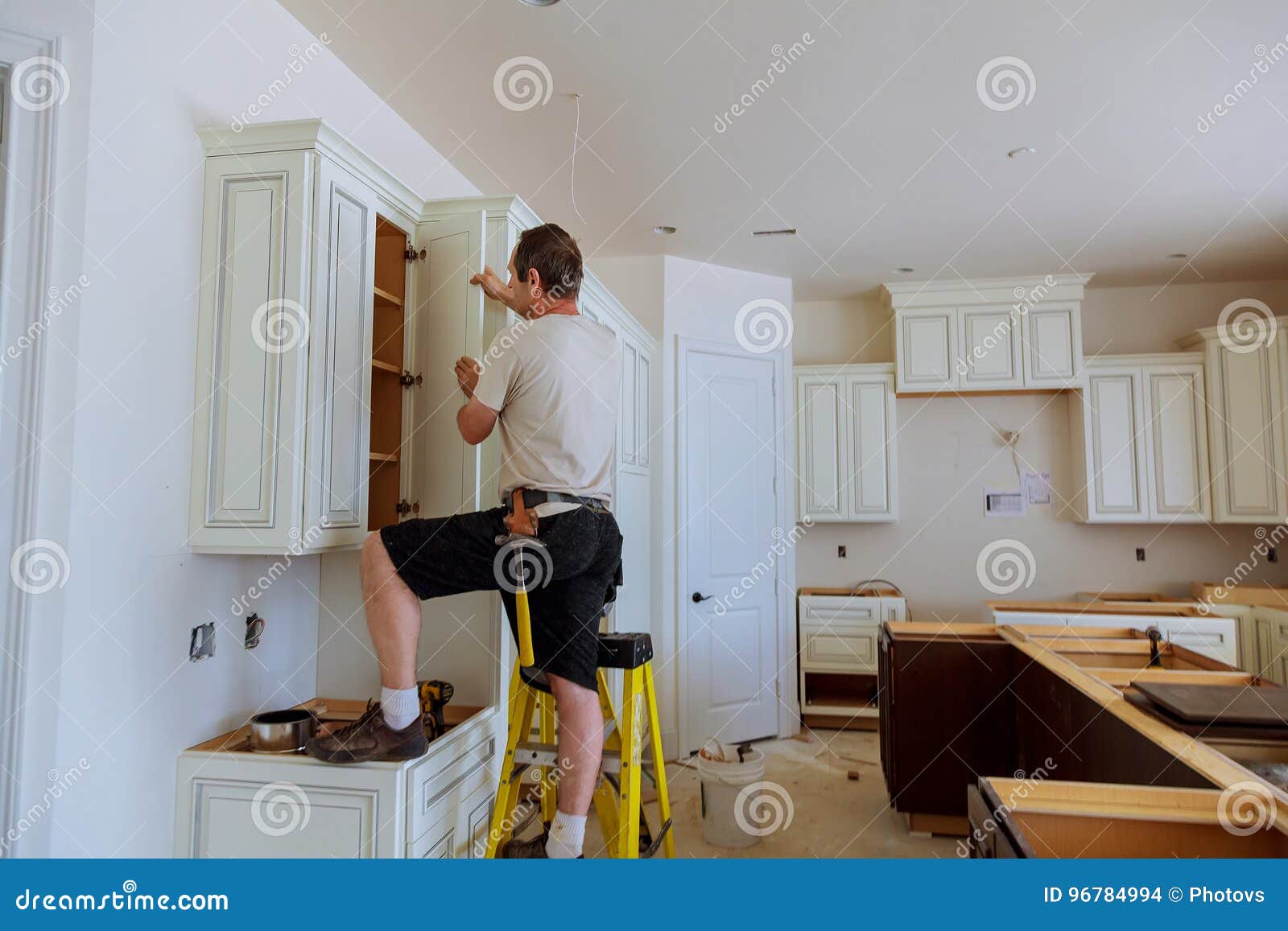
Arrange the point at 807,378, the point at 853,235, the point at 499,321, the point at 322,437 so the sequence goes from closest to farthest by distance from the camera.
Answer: the point at 322,437, the point at 499,321, the point at 853,235, the point at 807,378

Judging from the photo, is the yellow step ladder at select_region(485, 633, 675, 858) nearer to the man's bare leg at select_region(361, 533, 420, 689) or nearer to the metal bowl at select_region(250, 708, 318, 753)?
the man's bare leg at select_region(361, 533, 420, 689)

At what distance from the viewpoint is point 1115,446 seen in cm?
471

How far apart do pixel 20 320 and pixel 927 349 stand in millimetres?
4573

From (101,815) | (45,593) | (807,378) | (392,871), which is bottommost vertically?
(392,871)

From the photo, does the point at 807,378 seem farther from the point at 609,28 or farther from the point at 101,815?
the point at 101,815

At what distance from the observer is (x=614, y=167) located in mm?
3312

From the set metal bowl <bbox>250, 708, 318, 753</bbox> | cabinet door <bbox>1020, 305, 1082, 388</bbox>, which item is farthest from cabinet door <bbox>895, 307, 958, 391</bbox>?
metal bowl <bbox>250, 708, 318, 753</bbox>

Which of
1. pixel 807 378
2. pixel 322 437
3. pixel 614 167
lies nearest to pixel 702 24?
pixel 614 167

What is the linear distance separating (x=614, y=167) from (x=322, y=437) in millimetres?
1984

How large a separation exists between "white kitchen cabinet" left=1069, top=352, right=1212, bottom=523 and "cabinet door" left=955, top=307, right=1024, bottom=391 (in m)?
0.46

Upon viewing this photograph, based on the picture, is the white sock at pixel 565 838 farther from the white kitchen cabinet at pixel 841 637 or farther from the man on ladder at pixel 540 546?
the white kitchen cabinet at pixel 841 637

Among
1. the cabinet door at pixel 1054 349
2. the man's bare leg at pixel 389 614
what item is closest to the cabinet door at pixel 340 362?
the man's bare leg at pixel 389 614

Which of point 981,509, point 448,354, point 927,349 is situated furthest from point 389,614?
point 981,509

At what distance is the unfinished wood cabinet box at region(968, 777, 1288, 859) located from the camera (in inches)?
55.6
